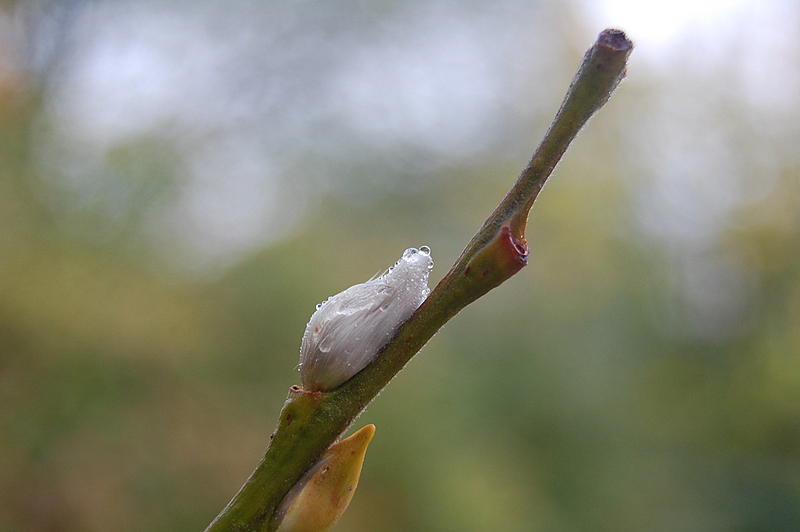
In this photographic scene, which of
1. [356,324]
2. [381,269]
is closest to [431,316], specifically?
[356,324]

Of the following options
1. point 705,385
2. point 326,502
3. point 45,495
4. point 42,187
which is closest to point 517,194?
point 326,502

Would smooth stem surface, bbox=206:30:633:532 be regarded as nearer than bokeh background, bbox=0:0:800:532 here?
Yes

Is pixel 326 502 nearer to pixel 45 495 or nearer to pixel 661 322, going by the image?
pixel 45 495

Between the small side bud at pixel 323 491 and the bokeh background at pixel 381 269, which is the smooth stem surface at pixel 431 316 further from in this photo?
the bokeh background at pixel 381 269

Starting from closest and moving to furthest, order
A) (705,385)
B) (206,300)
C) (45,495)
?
(45,495) → (206,300) → (705,385)

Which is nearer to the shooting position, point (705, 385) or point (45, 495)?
point (45, 495)

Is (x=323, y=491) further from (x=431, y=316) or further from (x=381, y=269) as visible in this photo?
(x=381, y=269)

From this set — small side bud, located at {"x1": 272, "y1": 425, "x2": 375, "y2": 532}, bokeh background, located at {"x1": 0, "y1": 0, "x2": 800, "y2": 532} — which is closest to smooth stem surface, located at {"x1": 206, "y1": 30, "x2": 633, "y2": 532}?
small side bud, located at {"x1": 272, "y1": 425, "x2": 375, "y2": 532}

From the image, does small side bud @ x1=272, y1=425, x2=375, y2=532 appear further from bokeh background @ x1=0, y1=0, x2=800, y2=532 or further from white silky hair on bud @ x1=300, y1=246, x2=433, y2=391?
bokeh background @ x1=0, y1=0, x2=800, y2=532
